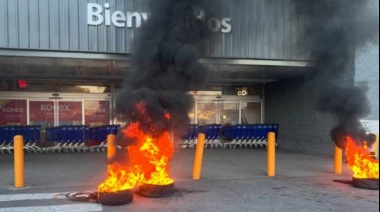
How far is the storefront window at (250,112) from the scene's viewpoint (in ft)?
49.3

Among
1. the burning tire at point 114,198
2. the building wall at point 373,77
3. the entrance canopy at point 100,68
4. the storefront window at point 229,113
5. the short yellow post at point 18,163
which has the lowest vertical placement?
the burning tire at point 114,198

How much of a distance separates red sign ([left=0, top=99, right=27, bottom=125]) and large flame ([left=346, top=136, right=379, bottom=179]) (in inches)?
416

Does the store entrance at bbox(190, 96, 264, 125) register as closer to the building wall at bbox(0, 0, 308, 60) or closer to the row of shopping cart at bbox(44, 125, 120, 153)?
the row of shopping cart at bbox(44, 125, 120, 153)

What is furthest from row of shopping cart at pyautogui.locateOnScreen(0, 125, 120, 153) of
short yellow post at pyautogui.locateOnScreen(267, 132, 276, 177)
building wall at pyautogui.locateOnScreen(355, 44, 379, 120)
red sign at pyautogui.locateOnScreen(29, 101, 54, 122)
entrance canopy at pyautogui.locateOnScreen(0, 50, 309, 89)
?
building wall at pyautogui.locateOnScreen(355, 44, 379, 120)

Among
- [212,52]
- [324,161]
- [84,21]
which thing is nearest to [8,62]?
[84,21]

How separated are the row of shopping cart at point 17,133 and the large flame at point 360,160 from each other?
9.31 meters

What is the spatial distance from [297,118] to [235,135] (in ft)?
7.60

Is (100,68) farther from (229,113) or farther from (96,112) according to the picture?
(229,113)

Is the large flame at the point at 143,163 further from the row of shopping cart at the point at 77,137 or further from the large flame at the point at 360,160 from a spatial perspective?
the row of shopping cart at the point at 77,137

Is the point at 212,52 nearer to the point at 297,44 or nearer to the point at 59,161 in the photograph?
the point at 297,44

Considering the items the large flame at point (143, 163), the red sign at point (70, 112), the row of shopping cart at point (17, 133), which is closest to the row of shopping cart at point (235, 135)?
the red sign at point (70, 112)

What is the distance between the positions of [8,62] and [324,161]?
29.2ft

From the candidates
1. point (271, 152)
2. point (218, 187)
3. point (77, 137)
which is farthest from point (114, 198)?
point (77, 137)

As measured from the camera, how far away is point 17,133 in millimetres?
11656
